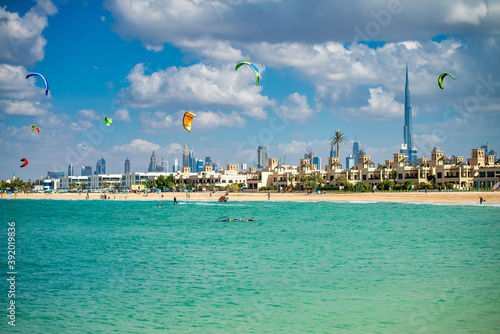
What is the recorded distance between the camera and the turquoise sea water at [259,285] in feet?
42.9

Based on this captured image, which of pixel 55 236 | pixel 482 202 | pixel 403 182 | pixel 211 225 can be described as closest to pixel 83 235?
pixel 55 236

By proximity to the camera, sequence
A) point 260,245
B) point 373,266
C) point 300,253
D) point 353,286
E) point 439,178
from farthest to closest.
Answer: point 439,178
point 260,245
point 300,253
point 373,266
point 353,286

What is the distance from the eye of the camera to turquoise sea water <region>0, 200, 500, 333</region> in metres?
13.1

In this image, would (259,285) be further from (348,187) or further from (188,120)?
(348,187)

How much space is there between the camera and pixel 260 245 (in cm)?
2847

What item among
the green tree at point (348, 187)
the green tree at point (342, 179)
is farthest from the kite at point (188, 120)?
the green tree at point (342, 179)

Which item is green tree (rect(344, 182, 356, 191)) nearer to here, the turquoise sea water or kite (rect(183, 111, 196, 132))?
kite (rect(183, 111, 196, 132))

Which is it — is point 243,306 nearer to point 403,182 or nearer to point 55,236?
point 55,236

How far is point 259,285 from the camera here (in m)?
17.4

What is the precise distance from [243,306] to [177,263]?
8.16 meters

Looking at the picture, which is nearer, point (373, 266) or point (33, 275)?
point (33, 275)

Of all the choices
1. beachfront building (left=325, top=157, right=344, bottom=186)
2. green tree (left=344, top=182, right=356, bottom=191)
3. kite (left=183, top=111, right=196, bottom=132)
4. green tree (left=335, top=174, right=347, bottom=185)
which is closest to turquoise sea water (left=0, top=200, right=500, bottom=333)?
kite (left=183, top=111, right=196, bottom=132)

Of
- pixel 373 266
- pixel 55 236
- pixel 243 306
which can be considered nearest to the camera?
pixel 243 306

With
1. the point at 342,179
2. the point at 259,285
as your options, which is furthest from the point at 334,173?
the point at 259,285
